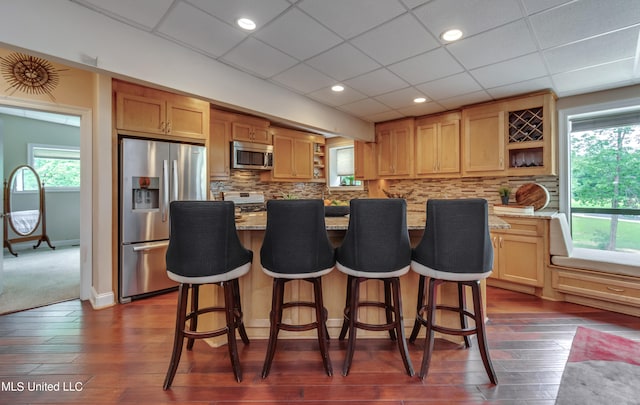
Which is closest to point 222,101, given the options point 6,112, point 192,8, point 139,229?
point 192,8

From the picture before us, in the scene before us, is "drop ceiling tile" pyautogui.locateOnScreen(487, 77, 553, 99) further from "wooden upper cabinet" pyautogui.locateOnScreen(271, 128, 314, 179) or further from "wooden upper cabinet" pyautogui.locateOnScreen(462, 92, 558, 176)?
"wooden upper cabinet" pyautogui.locateOnScreen(271, 128, 314, 179)

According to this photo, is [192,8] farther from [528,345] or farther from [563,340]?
[563,340]

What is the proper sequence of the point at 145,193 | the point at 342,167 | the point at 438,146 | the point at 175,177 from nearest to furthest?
the point at 145,193 → the point at 175,177 → the point at 438,146 → the point at 342,167

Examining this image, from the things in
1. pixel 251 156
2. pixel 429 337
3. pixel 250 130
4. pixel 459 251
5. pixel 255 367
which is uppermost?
pixel 250 130

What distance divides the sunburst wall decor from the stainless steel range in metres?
2.18

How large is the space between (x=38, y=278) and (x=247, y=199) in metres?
2.86

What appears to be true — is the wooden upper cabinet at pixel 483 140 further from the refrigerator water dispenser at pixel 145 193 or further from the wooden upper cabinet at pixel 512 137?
the refrigerator water dispenser at pixel 145 193

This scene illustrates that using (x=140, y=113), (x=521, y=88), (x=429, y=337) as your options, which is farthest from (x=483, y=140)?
(x=140, y=113)

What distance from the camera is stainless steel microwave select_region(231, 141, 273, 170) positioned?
13.5ft

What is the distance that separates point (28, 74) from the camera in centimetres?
263

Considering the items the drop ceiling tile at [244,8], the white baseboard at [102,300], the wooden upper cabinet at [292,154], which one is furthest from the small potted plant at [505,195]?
the white baseboard at [102,300]

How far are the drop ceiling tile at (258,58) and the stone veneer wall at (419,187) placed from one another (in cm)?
200

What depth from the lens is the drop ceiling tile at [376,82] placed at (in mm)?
2926

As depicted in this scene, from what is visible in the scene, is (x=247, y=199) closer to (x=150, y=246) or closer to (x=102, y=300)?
(x=150, y=246)
